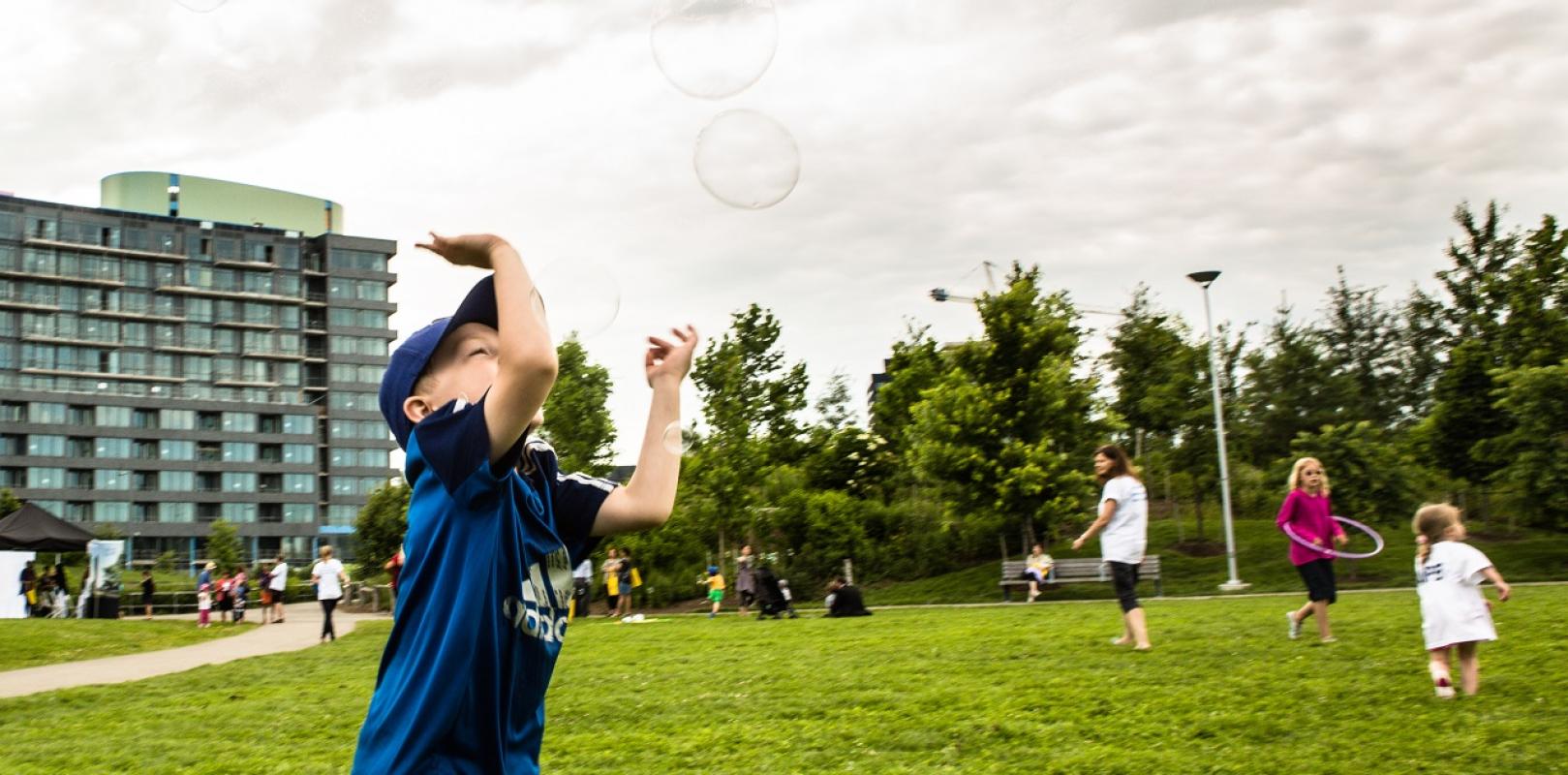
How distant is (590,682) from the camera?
12.1 meters

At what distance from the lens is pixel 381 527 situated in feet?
206

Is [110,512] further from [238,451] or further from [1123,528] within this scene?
[1123,528]

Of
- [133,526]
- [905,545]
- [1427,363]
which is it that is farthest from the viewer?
[133,526]

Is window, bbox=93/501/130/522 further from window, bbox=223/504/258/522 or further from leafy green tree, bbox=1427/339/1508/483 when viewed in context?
leafy green tree, bbox=1427/339/1508/483

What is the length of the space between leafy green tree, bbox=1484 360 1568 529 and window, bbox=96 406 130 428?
11678cm

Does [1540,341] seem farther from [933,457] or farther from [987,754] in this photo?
[987,754]

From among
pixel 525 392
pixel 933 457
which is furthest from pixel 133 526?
pixel 525 392

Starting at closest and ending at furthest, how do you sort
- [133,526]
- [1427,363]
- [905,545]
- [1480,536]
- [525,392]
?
[525,392], [1480,536], [905,545], [1427,363], [133,526]

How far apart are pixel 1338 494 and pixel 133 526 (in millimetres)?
111850

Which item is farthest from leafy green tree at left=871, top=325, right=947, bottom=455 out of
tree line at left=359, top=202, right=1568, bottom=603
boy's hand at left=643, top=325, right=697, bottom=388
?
boy's hand at left=643, top=325, right=697, bottom=388

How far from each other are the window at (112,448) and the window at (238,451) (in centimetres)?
881

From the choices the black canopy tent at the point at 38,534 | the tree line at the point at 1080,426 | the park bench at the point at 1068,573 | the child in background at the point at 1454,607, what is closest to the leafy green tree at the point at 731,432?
the tree line at the point at 1080,426

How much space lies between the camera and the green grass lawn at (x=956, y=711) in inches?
290

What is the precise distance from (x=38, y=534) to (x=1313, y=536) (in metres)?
37.6
